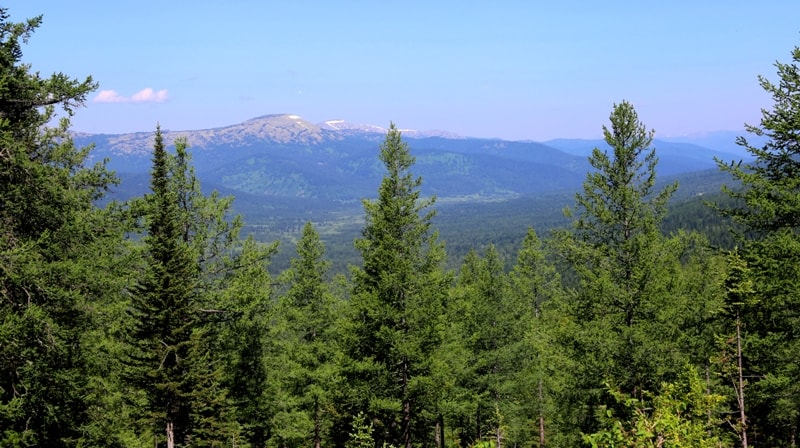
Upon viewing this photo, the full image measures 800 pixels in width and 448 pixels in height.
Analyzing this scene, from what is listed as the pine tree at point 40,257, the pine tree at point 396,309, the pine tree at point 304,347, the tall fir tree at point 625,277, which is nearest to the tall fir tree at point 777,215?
the tall fir tree at point 625,277

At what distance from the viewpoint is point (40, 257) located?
11812mm

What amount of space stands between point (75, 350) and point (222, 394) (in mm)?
9118

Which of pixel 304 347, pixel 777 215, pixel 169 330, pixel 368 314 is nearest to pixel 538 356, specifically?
pixel 304 347

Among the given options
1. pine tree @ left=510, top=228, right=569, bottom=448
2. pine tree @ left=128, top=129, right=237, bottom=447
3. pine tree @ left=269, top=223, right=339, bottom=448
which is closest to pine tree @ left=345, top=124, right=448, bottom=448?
pine tree @ left=510, top=228, right=569, bottom=448

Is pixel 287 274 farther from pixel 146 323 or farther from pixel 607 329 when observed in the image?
pixel 607 329

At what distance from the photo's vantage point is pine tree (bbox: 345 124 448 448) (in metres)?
18.6

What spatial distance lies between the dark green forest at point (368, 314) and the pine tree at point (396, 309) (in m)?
0.08

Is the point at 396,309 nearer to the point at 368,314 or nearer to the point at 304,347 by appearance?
the point at 368,314

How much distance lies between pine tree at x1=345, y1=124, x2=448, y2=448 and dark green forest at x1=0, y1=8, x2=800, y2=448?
0.28 feet

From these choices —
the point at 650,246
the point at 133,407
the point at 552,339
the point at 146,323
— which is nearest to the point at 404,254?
the point at 552,339

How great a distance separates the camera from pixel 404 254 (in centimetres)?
1975

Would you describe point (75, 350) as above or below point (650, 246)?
below

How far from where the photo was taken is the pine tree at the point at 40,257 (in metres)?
11.2

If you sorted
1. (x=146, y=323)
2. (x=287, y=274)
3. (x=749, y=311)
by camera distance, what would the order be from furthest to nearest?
(x=287, y=274) < (x=146, y=323) < (x=749, y=311)
